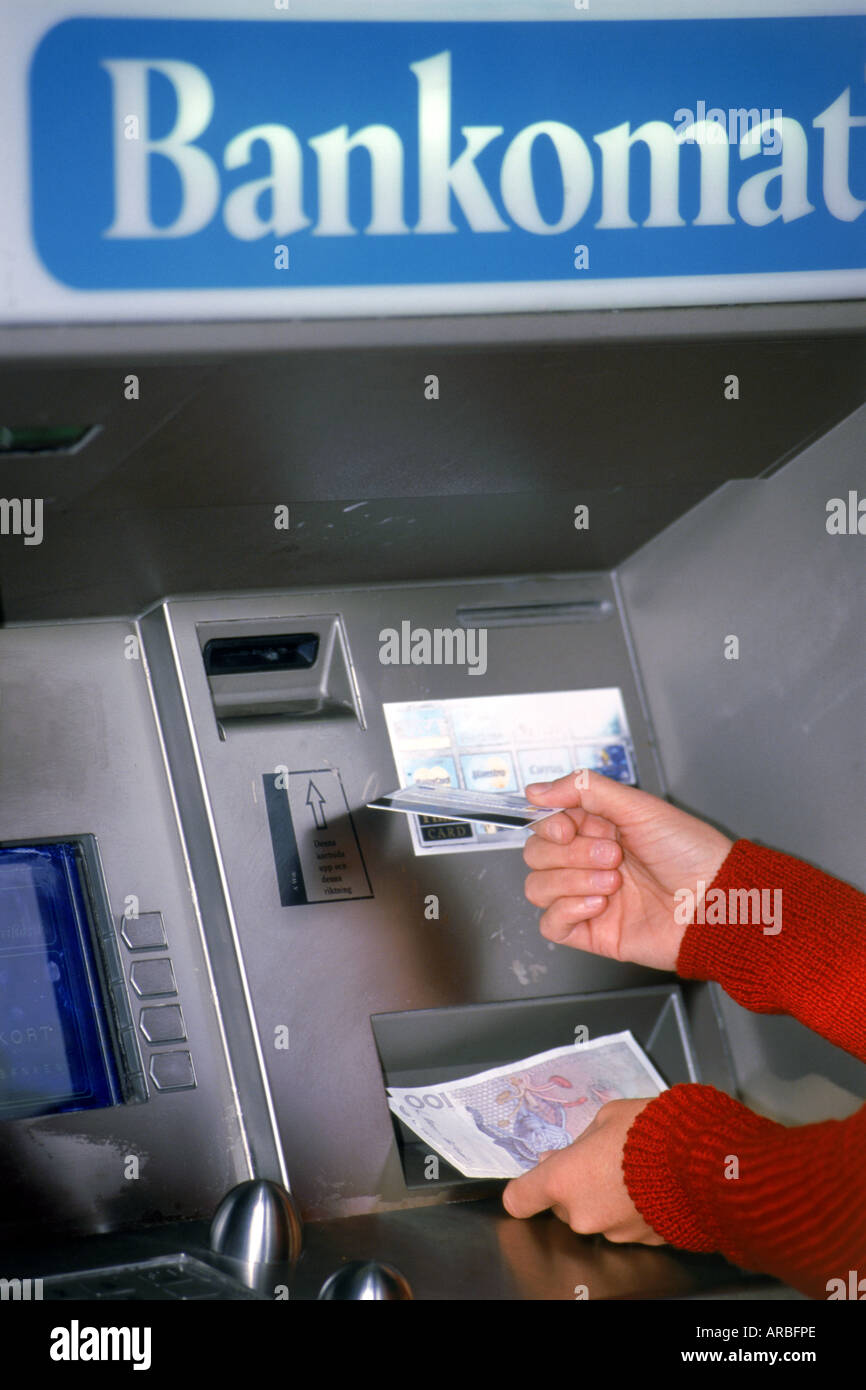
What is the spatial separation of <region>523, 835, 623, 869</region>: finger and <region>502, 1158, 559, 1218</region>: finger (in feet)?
1.10

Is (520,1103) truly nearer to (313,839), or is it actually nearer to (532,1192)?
(532,1192)

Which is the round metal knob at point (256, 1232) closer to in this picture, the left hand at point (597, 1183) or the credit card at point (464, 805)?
the left hand at point (597, 1183)

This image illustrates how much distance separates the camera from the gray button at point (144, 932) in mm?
1624

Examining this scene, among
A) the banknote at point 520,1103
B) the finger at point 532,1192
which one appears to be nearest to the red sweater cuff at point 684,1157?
the finger at point 532,1192

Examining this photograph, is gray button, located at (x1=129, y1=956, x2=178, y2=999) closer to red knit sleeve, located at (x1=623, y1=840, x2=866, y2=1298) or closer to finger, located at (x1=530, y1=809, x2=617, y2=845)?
finger, located at (x1=530, y1=809, x2=617, y2=845)

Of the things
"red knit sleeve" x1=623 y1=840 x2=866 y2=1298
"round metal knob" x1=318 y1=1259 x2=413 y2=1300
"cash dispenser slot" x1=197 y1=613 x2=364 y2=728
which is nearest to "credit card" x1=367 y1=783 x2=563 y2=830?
"cash dispenser slot" x1=197 y1=613 x2=364 y2=728

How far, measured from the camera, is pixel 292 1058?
1612 millimetres

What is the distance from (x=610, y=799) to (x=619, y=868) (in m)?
0.09

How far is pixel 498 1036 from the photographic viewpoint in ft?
5.67

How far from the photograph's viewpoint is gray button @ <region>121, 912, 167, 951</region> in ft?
5.33

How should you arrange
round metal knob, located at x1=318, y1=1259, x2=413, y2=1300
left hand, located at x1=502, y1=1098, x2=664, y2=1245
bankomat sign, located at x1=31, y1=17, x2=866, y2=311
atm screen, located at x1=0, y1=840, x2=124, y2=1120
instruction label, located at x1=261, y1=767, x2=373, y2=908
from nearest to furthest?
bankomat sign, located at x1=31, y1=17, x2=866, y2=311, round metal knob, located at x1=318, y1=1259, x2=413, y2=1300, left hand, located at x1=502, y1=1098, x2=664, y2=1245, atm screen, located at x1=0, y1=840, x2=124, y2=1120, instruction label, located at x1=261, y1=767, x2=373, y2=908

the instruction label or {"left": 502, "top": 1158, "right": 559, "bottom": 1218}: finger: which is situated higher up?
the instruction label

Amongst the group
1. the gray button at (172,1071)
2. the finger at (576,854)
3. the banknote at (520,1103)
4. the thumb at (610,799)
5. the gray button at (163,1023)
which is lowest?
the banknote at (520,1103)
